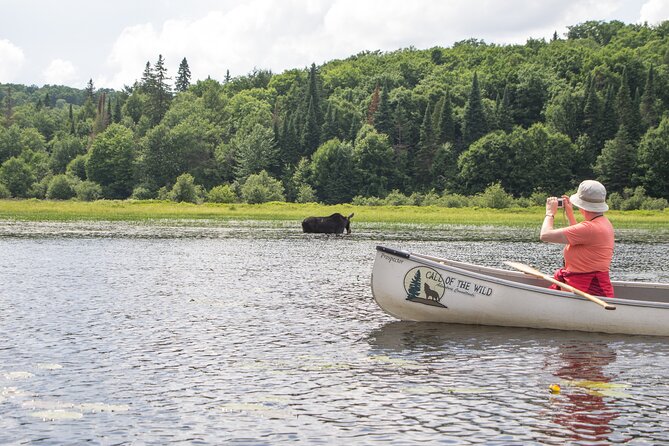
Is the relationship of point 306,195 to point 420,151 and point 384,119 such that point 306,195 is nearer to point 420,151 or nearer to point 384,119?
point 420,151

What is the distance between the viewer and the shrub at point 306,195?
158m

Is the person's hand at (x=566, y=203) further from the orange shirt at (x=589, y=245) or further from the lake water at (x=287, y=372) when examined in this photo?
the lake water at (x=287, y=372)

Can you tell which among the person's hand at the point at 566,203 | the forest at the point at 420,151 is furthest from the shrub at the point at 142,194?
the person's hand at the point at 566,203

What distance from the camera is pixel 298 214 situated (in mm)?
97750

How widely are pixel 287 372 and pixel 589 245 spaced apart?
25.2 feet

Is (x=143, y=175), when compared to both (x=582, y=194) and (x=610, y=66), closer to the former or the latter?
(x=610, y=66)

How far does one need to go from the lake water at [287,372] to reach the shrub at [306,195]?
128 meters

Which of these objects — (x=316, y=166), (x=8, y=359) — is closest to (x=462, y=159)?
(x=316, y=166)

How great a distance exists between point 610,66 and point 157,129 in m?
97.0

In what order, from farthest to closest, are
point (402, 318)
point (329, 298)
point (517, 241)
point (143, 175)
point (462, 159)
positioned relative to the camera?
point (143, 175), point (462, 159), point (517, 241), point (329, 298), point (402, 318)

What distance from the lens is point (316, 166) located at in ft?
542

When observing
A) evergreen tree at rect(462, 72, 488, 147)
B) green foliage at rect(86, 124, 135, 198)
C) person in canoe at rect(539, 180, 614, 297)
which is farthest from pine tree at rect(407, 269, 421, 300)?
green foliage at rect(86, 124, 135, 198)

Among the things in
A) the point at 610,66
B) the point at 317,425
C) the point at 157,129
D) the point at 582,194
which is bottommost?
the point at 317,425

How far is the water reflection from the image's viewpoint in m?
12.1
